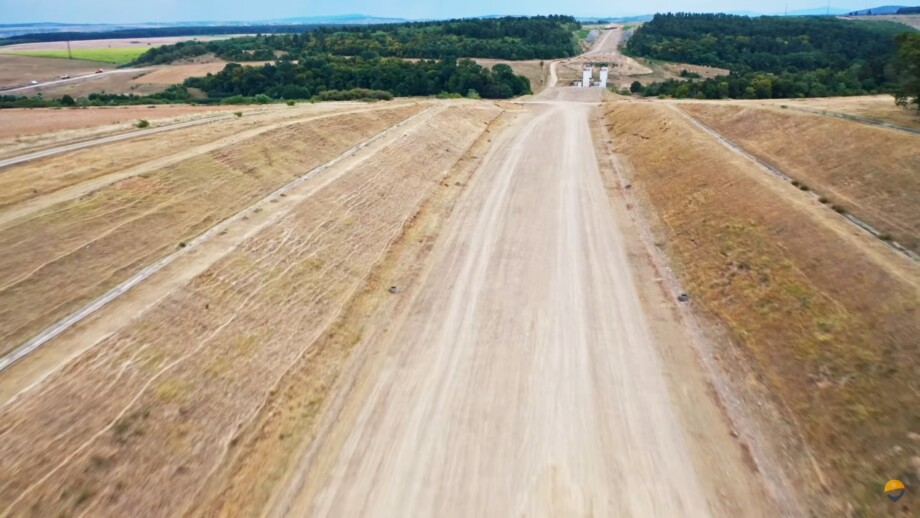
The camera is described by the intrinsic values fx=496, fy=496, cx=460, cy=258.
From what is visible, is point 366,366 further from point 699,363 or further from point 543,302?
point 699,363

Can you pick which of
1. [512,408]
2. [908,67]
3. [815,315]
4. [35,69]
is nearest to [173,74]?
[35,69]

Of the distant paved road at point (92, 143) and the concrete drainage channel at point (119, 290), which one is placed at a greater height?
the distant paved road at point (92, 143)

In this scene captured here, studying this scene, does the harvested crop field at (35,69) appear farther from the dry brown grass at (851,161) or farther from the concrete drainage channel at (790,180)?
the dry brown grass at (851,161)

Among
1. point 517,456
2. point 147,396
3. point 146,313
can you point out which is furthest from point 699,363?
point 146,313

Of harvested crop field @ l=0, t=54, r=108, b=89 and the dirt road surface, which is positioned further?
harvested crop field @ l=0, t=54, r=108, b=89

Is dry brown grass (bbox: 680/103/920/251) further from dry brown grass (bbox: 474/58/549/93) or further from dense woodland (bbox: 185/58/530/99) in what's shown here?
dry brown grass (bbox: 474/58/549/93)

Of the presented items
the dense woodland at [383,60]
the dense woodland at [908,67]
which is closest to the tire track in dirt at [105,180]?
the dense woodland at [908,67]

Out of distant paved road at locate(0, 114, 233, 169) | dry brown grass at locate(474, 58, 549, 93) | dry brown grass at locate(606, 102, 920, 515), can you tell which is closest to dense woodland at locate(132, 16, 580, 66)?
dry brown grass at locate(474, 58, 549, 93)

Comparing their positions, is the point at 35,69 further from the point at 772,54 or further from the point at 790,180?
the point at 772,54
